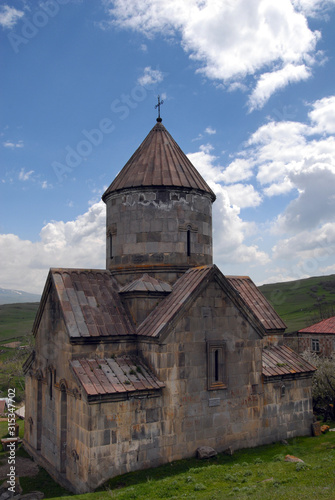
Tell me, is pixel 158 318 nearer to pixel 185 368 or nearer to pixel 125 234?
pixel 185 368

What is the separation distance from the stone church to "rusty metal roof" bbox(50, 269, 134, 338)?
4 centimetres

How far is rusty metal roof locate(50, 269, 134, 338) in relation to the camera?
1127 centimetres

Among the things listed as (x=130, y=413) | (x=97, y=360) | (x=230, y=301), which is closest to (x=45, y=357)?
(x=97, y=360)

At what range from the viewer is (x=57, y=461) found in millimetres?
11383

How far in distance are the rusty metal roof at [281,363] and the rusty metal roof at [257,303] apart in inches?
29.7

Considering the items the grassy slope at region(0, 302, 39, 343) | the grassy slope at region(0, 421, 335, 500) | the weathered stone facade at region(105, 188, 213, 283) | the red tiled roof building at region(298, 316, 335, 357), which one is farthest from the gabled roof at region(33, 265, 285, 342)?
the grassy slope at region(0, 302, 39, 343)

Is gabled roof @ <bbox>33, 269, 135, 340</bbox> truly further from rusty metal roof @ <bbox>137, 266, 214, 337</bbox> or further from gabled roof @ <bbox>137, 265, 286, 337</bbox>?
gabled roof @ <bbox>137, 265, 286, 337</bbox>

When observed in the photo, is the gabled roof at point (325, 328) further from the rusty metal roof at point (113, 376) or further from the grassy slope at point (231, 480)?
the rusty metal roof at point (113, 376)

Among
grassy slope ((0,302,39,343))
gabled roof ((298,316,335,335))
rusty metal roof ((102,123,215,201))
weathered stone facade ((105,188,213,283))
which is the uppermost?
rusty metal roof ((102,123,215,201))

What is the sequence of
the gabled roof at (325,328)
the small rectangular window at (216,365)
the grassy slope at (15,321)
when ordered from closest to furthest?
the small rectangular window at (216,365) < the gabled roof at (325,328) < the grassy slope at (15,321)

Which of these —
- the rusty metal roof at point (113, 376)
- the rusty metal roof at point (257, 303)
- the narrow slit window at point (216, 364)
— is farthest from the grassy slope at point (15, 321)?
the narrow slit window at point (216, 364)

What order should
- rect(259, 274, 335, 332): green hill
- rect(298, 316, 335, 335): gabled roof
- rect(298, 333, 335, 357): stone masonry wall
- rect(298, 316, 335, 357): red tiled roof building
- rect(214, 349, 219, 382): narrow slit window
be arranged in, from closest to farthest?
rect(214, 349, 219, 382): narrow slit window, rect(298, 333, 335, 357): stone masonry wall, rect(298, 316, 335, 357): red tiled roof building, rect(298, 316, 335, 335): gabled roof, rect(259, 274, 335, 332): green hill

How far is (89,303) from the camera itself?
39.6ft

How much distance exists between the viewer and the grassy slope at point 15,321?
217ft
